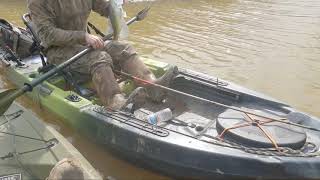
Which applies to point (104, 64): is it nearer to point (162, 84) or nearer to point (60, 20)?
point (162, 84)

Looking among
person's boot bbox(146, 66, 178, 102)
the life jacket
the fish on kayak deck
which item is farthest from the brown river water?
the fish on kayak deck

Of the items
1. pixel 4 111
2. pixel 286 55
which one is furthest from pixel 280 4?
pixel 4 111

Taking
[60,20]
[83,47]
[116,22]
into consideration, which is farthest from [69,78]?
[116,22]

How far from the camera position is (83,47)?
5703mm

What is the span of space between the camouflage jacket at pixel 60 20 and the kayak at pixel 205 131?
1.89ft

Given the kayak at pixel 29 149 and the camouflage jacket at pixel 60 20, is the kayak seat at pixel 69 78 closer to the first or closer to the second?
the camouflage jacket at pixel 60 20

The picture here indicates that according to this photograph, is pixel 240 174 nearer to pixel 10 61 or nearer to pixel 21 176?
pixel 21 176

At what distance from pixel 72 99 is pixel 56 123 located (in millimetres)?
1157

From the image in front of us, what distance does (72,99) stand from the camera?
17.0 ft

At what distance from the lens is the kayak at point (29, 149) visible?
373cm

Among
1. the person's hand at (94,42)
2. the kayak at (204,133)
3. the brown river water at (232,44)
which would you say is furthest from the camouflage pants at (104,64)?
the brown river water at (232,44)

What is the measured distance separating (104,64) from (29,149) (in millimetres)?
1491

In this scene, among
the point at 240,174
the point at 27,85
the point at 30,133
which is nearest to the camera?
the point at 240,174

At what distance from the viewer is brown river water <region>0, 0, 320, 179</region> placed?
255 inches
